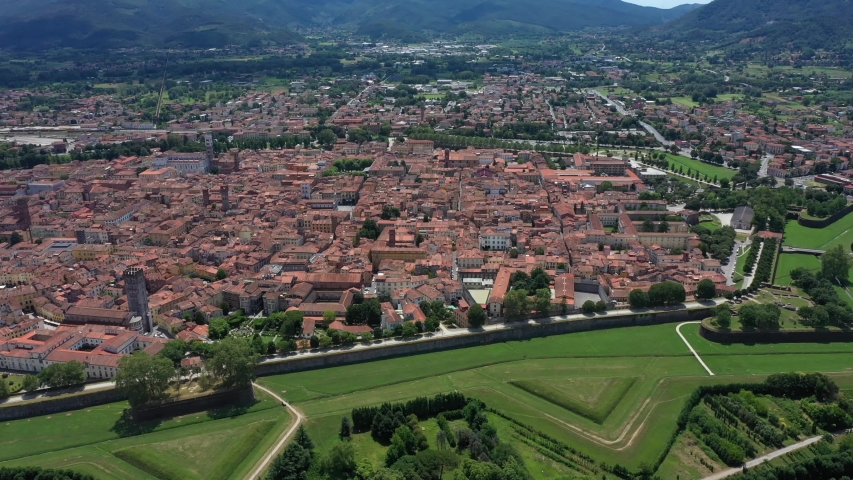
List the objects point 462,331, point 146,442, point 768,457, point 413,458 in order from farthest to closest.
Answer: point 462,331 < point 146,442 < point 768,457 < point 413,458

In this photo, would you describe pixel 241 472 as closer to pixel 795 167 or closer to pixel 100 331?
pixel 100 331

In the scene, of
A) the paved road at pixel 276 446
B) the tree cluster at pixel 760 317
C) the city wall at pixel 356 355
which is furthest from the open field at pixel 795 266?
the paved road at pixel 276 446

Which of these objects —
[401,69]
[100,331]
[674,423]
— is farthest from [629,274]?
[401,69]

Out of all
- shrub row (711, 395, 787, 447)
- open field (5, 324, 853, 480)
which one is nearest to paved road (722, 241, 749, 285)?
open field (5, 324, 853, 480)

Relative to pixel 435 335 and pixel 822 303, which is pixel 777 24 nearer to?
pixel 822 303

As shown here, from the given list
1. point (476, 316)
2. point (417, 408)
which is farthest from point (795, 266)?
point (417, 408)

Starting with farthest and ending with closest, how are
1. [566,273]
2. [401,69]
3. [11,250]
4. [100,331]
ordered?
[401,69], [11,250], [566,273], [100,331]
